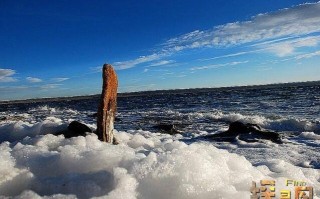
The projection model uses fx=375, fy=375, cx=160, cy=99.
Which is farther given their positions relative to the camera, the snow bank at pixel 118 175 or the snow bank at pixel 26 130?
the snow bank at pixel 26 130

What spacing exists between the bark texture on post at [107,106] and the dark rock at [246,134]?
5.01 meters

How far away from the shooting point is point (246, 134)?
11773mm

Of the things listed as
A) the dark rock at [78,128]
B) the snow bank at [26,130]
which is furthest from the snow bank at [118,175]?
the snow bank at [26,130]

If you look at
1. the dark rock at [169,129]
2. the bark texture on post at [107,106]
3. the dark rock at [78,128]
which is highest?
the bark texture on post at [107,106]

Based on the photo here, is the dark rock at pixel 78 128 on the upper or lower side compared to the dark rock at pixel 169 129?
upper

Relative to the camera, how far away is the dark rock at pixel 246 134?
11.3 m

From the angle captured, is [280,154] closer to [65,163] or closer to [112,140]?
[112,140]

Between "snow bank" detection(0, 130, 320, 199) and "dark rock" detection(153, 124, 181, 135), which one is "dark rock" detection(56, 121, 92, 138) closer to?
"snow bank" detection(0, 130, 320, 199)

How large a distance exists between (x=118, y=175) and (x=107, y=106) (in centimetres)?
367

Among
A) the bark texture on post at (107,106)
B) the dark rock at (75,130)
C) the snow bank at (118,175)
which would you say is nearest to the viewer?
the snow bank at (118,175)

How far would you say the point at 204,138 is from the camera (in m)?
12.4
